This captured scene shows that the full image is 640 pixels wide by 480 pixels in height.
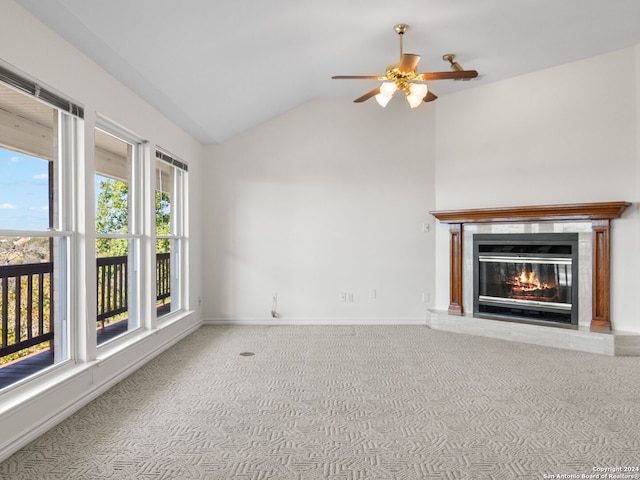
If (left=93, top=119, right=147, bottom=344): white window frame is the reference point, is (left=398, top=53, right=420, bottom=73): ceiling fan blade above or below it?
above

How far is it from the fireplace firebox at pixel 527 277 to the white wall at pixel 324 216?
0.69 m

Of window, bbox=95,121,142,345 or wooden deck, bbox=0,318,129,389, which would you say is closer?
wooden deck, bbox=0,318,129,389

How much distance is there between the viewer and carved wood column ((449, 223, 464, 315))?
512cm

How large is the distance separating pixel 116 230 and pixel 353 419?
2522 mm

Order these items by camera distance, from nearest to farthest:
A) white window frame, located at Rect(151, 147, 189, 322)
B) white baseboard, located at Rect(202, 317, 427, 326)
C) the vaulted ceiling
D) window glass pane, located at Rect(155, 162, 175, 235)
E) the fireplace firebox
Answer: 1. the vaulted ceiling
2. window glass pane, located at Rect(155, 162, 175, 235)
3. the fireplace firebox
4. white window frame, located at Rect(151, 147, 189, 322)
5. white baseboard, located at Rect(202, 317, 427, 326)

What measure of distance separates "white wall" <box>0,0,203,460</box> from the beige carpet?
0.12 metres

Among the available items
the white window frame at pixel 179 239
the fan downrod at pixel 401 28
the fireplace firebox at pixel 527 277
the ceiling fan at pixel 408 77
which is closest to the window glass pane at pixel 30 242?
the white window frame at pixel 179 239

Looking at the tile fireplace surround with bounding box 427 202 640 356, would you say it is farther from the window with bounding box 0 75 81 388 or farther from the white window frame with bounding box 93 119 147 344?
the window with bounding box 0 75 81 388

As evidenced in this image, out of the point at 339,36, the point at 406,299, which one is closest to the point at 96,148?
the point at 339,36

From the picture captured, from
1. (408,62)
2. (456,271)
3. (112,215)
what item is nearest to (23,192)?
(112,215)

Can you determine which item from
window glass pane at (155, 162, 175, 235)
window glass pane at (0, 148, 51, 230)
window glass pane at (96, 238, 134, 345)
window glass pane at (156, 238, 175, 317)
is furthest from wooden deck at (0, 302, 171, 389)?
window glass pane at (155, 162, 175, 235)

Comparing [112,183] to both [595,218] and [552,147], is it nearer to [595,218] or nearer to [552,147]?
[552,147]

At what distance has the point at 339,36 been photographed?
12.4 feet

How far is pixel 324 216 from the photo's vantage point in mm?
5516
